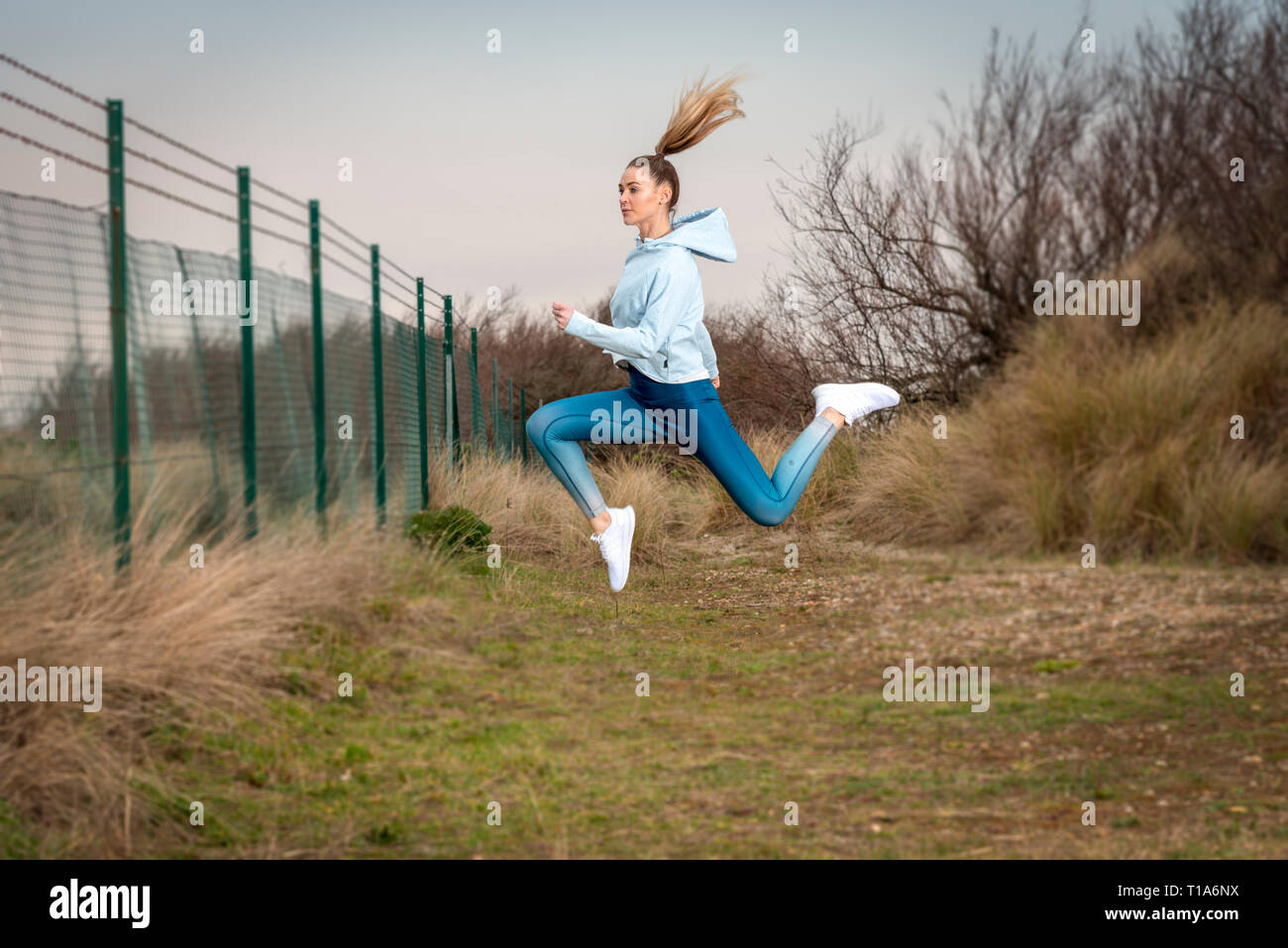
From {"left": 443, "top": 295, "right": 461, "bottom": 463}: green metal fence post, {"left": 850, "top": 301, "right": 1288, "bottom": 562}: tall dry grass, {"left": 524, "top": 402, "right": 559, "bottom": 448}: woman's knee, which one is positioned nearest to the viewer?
{"left": 524, "top": 402, "right": 559, "bottom": 448}: woman's knee

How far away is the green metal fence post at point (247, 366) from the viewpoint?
6.29 m

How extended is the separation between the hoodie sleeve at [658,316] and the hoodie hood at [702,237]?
0.41 ft

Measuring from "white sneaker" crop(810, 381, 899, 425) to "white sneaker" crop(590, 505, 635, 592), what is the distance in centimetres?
97

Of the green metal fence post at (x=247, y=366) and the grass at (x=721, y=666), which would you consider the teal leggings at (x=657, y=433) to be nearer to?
the grass at (x=721, y=666)

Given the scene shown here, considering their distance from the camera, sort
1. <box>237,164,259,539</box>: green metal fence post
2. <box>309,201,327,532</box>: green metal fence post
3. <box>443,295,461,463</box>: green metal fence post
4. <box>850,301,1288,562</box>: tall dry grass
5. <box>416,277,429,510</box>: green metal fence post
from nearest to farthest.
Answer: <box>237,164,259,539</box>: green metal fence post
<box>309,201,327,532</box>: green metal fence post
<box>850,301,1288,562</box>: tall dry grass
<box>416,277,429,510</box>: green metal fence post
<box>443,295,461,463</box>: green metal fence post

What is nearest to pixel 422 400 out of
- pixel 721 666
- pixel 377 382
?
pixel 377 382

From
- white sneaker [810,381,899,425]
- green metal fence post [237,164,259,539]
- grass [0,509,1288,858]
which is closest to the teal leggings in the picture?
white sneaker [810,381,899,425]

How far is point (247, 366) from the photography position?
6348 mm

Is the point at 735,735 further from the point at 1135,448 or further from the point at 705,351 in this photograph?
the point at 1135,448

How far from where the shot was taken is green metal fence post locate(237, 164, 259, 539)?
6.29 metres

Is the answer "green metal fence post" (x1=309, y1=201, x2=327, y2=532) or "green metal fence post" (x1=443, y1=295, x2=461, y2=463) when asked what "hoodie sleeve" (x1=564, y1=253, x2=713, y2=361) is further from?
"green metal fence post" (x1=443, y1=295, x2=461, y2=463)

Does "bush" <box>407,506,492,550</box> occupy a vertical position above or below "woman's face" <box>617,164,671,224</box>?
below

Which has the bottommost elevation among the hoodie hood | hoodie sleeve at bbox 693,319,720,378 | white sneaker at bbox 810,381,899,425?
white sneaker at bbox 810,381,899,425

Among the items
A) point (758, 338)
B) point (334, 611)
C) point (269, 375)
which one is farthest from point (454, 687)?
point (758, 338)
